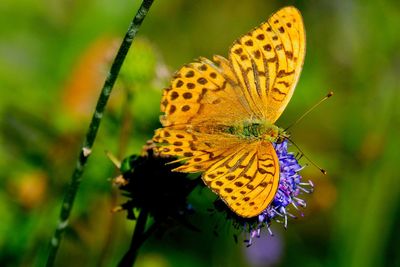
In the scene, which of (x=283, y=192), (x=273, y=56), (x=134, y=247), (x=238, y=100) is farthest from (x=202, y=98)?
(x=134, y=247)

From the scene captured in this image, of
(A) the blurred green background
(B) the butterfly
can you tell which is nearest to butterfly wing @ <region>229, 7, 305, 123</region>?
(B) the butterfly

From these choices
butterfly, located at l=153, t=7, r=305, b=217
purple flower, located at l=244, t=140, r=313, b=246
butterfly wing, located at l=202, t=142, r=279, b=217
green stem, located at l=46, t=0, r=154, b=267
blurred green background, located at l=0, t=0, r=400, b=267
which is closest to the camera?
green stem, located at l=46, t=0, r=154, b=267

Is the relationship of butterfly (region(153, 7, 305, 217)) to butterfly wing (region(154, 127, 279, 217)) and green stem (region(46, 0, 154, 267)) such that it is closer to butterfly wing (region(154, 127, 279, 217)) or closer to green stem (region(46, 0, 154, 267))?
butterfly wing (region(154, 127, 279, 217))

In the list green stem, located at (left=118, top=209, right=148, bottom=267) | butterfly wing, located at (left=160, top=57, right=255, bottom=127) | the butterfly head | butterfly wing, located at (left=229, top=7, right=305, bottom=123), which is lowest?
green stem, located at (left=118, top=209, right=148, bottom=267)

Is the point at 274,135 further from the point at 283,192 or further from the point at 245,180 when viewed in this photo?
the point at 245,180

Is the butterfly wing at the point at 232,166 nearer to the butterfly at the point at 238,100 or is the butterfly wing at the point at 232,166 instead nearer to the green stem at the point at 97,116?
the butterfly at the point at 238,100

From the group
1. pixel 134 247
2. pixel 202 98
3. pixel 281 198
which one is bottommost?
pixel 134 247

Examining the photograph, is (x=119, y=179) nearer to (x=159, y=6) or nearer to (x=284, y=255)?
(x=284, y=255)
